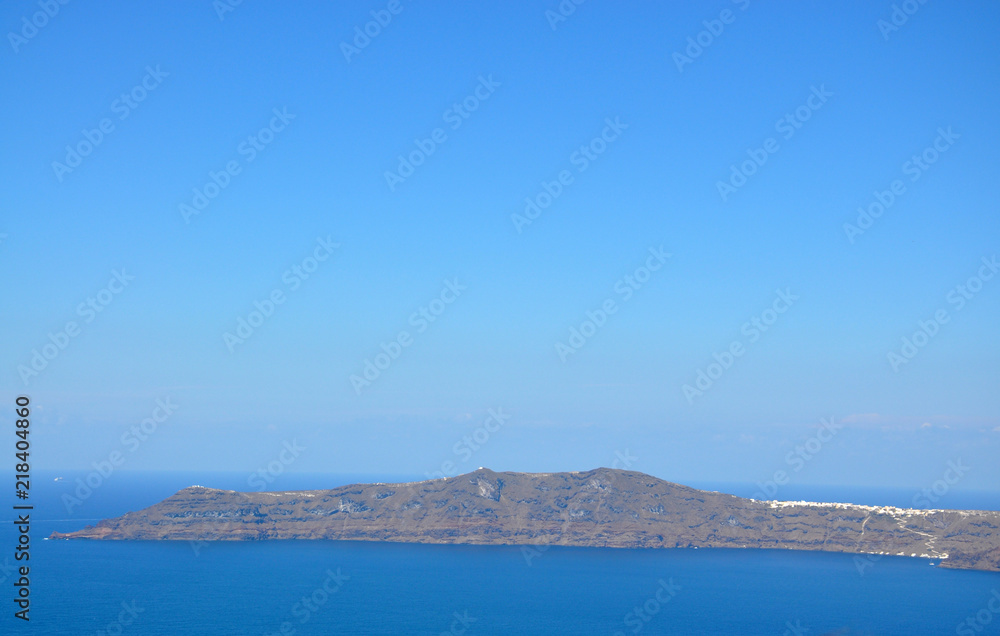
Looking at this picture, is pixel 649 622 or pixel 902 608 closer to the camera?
pixel 649 622

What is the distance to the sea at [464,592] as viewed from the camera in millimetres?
112562

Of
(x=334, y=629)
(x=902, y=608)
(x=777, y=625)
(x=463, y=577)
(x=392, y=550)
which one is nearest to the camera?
A: (x=334, y=629)

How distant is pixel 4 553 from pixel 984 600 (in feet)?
595

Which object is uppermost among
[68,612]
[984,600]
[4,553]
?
[4,553]

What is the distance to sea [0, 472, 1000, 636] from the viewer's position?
369 ft

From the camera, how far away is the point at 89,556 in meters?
164

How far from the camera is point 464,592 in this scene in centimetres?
13762

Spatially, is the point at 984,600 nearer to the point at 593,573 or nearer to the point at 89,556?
the point at 593,573

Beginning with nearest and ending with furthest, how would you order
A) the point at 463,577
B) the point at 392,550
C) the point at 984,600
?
the point at 984,600 → the point at 463,577 → the point at 392,550

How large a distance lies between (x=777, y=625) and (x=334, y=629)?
62.0m

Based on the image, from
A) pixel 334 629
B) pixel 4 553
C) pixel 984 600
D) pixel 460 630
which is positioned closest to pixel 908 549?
pixel 984 600

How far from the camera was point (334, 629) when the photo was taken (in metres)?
109

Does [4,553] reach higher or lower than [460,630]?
higher

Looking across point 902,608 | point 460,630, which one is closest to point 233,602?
Answer: point 460,630
